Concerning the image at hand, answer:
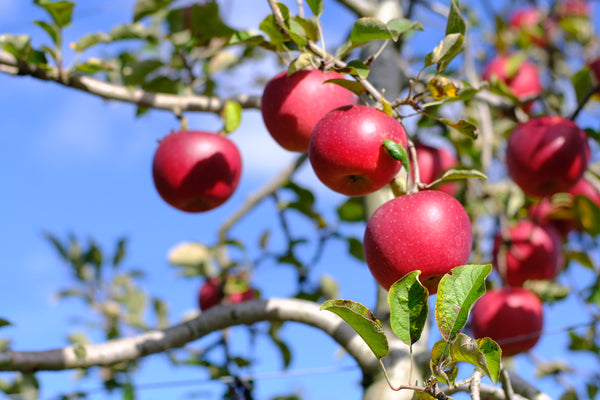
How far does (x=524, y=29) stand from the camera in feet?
9.23

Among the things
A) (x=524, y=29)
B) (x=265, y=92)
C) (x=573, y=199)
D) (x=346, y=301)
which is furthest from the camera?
(x=524, y=29)

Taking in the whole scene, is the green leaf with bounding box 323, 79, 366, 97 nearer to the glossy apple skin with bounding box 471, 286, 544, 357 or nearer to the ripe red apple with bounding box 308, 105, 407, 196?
the ripe red apple with bounding box 308, 105, 407, 196

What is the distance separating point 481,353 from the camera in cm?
57

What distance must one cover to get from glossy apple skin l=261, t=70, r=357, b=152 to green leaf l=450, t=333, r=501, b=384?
17.0 inches

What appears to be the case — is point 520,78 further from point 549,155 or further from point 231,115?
point 231,115

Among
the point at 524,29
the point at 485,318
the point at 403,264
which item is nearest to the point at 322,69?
the point at 403,264

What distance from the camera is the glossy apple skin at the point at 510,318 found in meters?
1.38

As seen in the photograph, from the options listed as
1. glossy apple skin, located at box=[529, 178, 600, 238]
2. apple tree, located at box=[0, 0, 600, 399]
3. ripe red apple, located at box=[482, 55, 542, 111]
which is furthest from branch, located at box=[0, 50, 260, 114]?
ripe red apple, located at box=[482, 55, 542, 111]

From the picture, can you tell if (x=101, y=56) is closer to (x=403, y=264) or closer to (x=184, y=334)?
(x=184, y=334)

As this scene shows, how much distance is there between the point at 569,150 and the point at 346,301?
2.70 ft

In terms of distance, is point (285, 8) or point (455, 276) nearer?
point (455, 276)

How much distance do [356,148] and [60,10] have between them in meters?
0.79

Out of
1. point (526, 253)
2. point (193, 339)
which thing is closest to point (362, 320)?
point (193, 339)

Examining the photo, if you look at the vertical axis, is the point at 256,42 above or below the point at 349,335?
above
